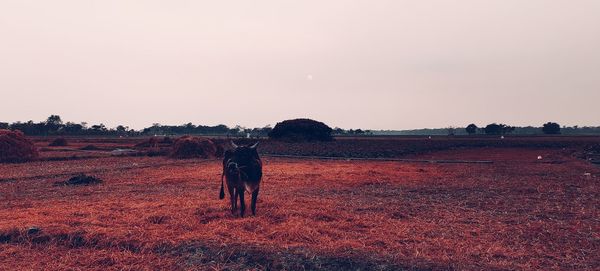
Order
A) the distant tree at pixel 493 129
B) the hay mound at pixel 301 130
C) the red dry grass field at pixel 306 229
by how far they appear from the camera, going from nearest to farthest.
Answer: the red dry grass field at pixel 306 229
the hay mound at pixel 301 130
the distant tree at pixel 493 129

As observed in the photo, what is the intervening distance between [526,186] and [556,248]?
429 inches

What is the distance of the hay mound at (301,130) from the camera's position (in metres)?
73.2

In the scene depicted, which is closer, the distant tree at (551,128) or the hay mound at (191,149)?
the hay mound at (191,149)

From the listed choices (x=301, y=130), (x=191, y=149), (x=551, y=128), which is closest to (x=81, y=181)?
(x=191, y=149)

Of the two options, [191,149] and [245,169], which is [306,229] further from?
[191,149]

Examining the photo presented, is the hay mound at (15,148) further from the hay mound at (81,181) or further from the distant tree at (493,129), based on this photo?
the distant tree at (493,129)

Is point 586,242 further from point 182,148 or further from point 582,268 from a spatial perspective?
point 182,148

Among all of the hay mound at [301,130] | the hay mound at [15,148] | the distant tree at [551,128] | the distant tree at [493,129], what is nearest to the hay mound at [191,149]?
the hay mound at [15,148]

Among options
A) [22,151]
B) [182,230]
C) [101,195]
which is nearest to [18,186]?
[101,195]

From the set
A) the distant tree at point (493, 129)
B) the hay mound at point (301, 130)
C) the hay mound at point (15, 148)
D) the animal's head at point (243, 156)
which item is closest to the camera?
the animal's head at point (243, 156)

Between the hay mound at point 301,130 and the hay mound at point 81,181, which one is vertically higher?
the hay mound at point 301,130

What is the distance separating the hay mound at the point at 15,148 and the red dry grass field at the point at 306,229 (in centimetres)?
1845

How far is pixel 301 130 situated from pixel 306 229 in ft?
214

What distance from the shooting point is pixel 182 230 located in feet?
31.8
